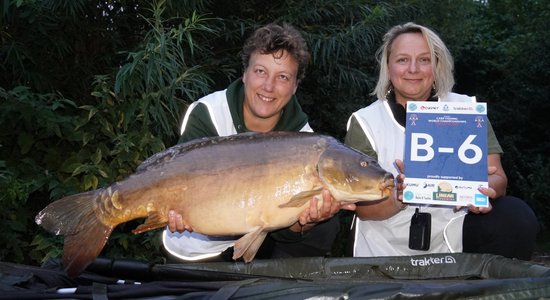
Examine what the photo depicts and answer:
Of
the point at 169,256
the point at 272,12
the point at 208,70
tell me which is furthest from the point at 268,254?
the point at 272,12

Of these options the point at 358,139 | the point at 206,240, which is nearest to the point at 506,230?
the point at 358,139

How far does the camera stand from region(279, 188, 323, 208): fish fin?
1828 mm

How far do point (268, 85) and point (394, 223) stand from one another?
638 millimetres

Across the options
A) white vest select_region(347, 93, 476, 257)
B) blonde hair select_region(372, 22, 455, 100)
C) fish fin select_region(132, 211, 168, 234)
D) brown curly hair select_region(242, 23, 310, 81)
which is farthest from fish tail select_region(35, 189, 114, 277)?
blonde hair select_region(372, 22, 455, 100)

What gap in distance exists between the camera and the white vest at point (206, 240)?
2.27 meters

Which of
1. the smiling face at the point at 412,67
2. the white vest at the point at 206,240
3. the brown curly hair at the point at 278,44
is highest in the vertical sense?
the brown curly hair at the point at 278,44

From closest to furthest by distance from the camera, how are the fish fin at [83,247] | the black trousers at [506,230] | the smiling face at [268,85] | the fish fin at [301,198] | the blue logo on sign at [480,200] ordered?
the fish fin at [83,247]
the fish fin at [301,198]
the blue logo on sign at [480,200]
the black trousers at [506,230]
the smiling face at [268,85]

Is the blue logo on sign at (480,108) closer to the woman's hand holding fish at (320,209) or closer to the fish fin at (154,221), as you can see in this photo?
the woman's hand holding fish at (320,209)

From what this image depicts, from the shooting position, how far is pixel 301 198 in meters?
1.83

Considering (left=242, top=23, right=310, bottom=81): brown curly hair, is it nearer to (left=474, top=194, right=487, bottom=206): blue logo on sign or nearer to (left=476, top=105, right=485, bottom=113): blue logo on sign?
(left=476, top=105, right=485, bottom=113): blue logo on sign

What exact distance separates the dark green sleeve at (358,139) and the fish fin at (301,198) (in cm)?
49

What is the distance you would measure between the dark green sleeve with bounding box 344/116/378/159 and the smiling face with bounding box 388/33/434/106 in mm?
212

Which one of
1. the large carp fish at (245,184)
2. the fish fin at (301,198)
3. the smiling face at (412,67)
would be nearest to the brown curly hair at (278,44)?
the smiling face at (412,67)

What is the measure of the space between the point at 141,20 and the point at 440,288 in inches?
107
